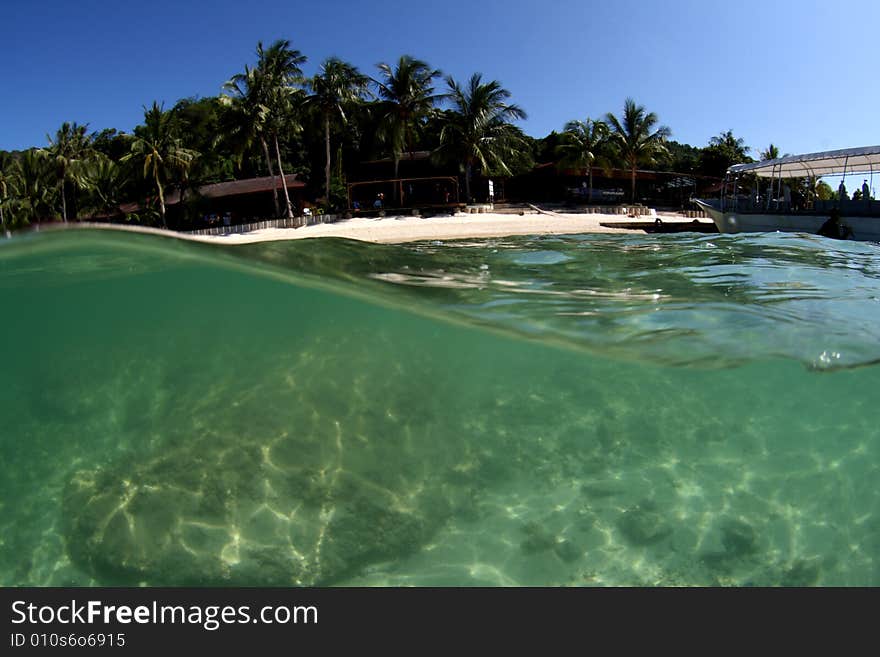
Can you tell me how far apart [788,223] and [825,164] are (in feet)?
10.9

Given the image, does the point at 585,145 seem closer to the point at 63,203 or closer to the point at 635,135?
the point at 635,135

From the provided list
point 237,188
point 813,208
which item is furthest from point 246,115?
point 813,208

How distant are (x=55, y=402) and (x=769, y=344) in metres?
9.71

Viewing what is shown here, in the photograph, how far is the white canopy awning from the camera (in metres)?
19.5

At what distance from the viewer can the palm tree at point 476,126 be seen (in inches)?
1597

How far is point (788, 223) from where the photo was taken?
2259cm

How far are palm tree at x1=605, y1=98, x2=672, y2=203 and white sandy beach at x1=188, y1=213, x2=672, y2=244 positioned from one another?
1261 centimetres

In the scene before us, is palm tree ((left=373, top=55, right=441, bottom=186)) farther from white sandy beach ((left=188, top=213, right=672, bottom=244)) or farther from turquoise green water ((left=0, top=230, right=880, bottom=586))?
turquoise green water ((left=0, top=230, right=880, bottom=586))

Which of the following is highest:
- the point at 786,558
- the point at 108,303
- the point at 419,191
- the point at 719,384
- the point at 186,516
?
the point at 419,191

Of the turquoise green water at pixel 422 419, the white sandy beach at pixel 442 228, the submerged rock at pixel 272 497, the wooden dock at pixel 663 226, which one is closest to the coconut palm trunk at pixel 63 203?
the white sandy beach at pixel 442 228

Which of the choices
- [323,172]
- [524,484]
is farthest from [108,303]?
[323,172]

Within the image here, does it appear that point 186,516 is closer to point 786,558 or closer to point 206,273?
point 206,273
